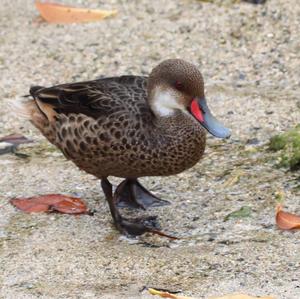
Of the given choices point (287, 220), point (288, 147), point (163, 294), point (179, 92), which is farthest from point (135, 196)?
point (163, 294)

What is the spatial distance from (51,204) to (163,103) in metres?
0.92

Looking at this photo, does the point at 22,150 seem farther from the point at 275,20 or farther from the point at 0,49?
the point at 275,20

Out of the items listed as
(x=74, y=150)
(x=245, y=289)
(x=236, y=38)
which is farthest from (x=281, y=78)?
(x=245, y=289)

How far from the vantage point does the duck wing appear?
19.3 feet

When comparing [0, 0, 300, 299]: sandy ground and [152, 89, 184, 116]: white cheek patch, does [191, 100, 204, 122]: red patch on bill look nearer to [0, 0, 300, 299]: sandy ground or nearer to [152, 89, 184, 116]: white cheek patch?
[152, 89, 184, 116]: white cheek patch

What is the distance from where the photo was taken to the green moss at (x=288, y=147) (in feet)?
21.5

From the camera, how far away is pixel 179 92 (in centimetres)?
590

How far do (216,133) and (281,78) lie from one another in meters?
2.30

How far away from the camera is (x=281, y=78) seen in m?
7.98

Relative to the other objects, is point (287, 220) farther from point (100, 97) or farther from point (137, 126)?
point (100, 97)

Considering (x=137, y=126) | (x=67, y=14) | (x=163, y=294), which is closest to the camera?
(x=163, y=294)

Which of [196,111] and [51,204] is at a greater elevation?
[196,111]

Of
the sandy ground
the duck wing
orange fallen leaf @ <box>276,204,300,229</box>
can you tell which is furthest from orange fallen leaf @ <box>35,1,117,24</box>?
orange fallen leaf @ <box>276,204,300,229</box>

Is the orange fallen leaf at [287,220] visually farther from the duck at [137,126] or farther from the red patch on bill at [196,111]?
the red patch on bill at [196,111]
